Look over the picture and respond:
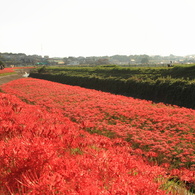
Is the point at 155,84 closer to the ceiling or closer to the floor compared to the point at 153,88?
closer to the ceiling

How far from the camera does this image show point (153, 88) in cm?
2067

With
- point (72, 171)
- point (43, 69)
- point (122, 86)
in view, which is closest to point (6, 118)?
point (72, 171)

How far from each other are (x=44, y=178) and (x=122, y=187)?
0.83 m

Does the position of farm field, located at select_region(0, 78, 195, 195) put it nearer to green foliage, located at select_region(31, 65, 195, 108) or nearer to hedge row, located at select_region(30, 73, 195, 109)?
hedge row, located at select_region(30, 73, 195, 109)

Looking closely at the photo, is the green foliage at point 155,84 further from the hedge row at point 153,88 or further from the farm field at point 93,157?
the farm field at point 93,157

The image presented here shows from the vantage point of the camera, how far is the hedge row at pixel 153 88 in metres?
17.0

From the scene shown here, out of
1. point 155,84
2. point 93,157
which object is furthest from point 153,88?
point 93,157

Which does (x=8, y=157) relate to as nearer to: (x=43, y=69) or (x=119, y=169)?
(x=119, y=169)

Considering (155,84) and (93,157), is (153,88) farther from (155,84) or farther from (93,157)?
(93,157)

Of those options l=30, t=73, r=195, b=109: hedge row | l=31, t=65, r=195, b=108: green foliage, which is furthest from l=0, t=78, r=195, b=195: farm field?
l=31, t=65, r=195, b=108: green foliage

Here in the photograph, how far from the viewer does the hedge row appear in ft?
55.8

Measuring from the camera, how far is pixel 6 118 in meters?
5.56

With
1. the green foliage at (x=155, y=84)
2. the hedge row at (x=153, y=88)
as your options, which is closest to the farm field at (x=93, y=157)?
the hedge row at (x=153, y=88)

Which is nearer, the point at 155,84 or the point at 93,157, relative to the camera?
the point at 93,157
